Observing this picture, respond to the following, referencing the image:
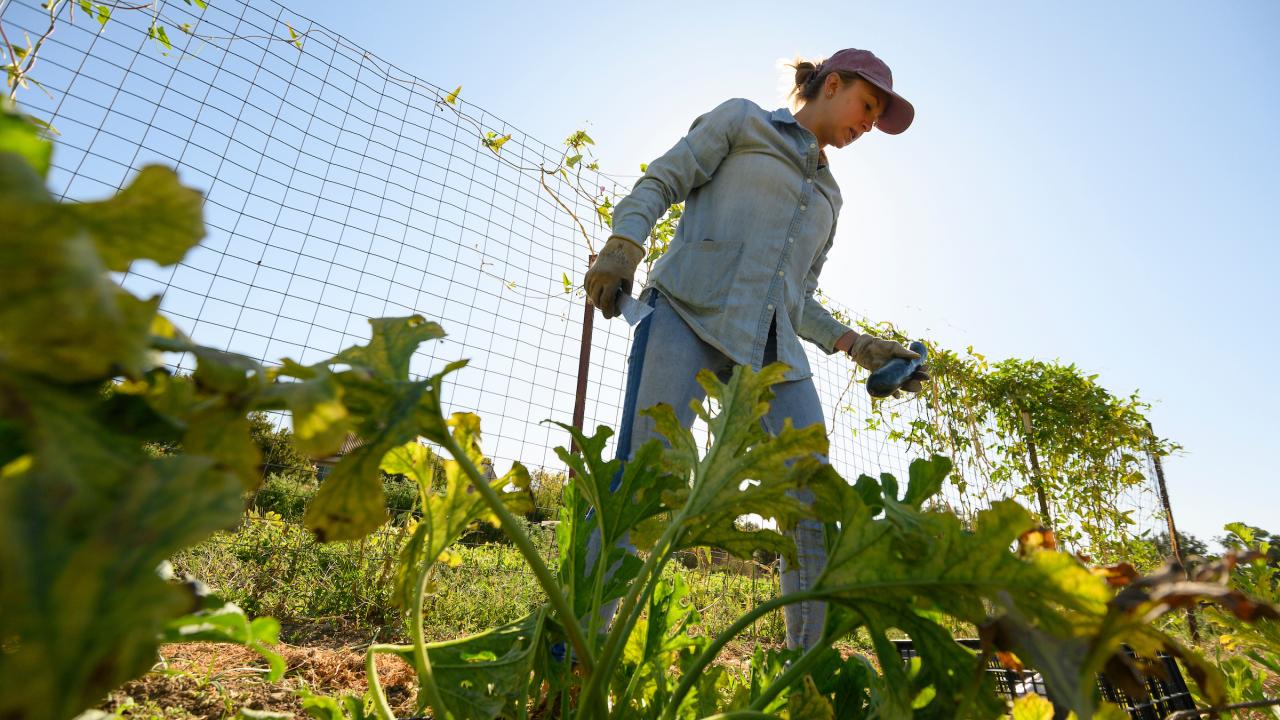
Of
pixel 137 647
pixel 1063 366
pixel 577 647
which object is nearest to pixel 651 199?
pixel 577 647

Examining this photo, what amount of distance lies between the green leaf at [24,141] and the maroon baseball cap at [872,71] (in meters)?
2.63

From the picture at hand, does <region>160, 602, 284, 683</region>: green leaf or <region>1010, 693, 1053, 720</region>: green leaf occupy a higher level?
<region>1010, 693, 1053, 720</region>: green leaf

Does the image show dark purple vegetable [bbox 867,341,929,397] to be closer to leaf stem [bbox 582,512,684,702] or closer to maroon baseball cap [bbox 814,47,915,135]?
maroon baseball cap [bbox 814,47,915,135]

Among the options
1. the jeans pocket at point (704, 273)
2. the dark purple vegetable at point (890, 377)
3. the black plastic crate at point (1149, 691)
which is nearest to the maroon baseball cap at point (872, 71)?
the jeans pocket at point (704, 273)

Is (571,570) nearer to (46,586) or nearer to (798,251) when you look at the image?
(46,586)

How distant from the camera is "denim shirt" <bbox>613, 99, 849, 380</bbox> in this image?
207 cm

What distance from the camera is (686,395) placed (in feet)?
6.33

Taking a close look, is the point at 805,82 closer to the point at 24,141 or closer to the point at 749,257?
the point at 749,257

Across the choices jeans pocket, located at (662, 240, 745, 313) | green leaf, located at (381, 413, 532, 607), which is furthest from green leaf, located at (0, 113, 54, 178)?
jeans pocket, located at (662, 240, 745, 313)

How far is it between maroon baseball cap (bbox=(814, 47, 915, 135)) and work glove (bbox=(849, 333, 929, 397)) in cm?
96

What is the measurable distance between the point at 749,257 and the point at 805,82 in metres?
1.10

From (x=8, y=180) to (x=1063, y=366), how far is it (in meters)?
8.21

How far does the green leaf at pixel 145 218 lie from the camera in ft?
0.91

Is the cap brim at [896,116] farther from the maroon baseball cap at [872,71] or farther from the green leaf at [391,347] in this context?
the green leaf at [391,347]
